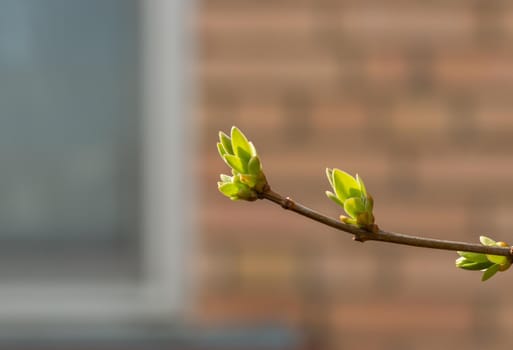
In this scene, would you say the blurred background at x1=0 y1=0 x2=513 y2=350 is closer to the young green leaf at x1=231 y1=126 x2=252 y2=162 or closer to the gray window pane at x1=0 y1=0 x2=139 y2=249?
the gray window pane at x1=0 y1=0 x2=139 y2=249

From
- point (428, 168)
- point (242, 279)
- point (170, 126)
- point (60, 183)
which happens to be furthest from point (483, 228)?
point (60, 183)

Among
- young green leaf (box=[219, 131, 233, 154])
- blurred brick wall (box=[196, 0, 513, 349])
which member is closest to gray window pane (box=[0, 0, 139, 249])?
blurred brick wall (box=[196, 0, 513, 349])

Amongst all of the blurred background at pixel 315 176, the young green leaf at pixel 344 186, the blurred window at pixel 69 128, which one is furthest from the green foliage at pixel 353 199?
the blurred window at pixel 69 128


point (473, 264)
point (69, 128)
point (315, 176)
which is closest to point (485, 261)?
point (473, 264)

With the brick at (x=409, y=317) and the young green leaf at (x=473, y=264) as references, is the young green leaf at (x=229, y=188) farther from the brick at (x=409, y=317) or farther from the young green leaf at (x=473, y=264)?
the brick at (x=409, y=317)

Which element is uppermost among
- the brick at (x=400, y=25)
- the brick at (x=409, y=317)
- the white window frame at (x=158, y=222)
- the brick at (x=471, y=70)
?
the brick at (x=400, y=25)

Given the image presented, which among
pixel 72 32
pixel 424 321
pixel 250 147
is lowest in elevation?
pixel 424 321

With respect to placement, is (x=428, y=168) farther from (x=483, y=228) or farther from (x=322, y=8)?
(x=322, y=8)
